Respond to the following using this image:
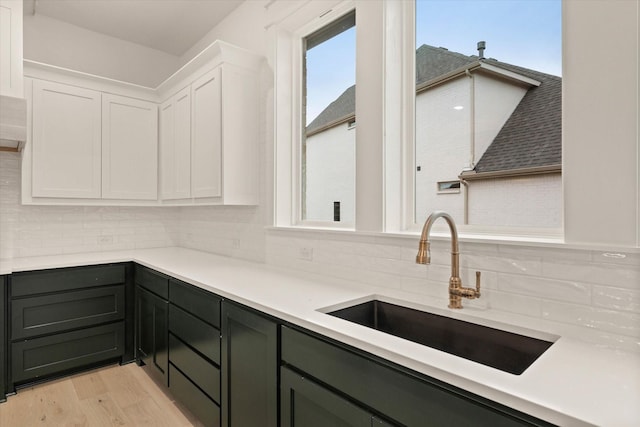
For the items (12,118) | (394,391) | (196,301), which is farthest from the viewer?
(12,118)

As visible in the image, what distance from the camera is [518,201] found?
1484mm

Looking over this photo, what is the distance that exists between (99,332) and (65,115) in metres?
1.75

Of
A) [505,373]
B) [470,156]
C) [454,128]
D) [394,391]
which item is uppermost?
[454,128]

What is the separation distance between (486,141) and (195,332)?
1793 millimetres

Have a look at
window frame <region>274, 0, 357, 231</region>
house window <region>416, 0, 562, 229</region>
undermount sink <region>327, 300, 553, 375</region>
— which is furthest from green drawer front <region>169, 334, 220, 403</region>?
house window <region>416, 0, 562, 229</region>

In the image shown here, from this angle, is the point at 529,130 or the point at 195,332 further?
the point at 195,332

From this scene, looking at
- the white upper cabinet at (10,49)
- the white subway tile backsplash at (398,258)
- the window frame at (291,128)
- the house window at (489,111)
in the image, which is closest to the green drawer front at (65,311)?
the white subway tile backsplash at (398,258)

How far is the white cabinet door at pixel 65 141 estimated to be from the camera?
2816mm

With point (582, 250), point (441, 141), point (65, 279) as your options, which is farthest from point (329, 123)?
point (65, 279)

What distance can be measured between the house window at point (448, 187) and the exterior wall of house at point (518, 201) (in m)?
0.07

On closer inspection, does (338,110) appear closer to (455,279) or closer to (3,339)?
(455,279)

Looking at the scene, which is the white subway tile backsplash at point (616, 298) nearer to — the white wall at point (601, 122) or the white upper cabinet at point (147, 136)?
the white wall at point (601, 122)

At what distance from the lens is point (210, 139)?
103 inches

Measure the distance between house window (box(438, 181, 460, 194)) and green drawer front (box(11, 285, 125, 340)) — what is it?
8.37ft
